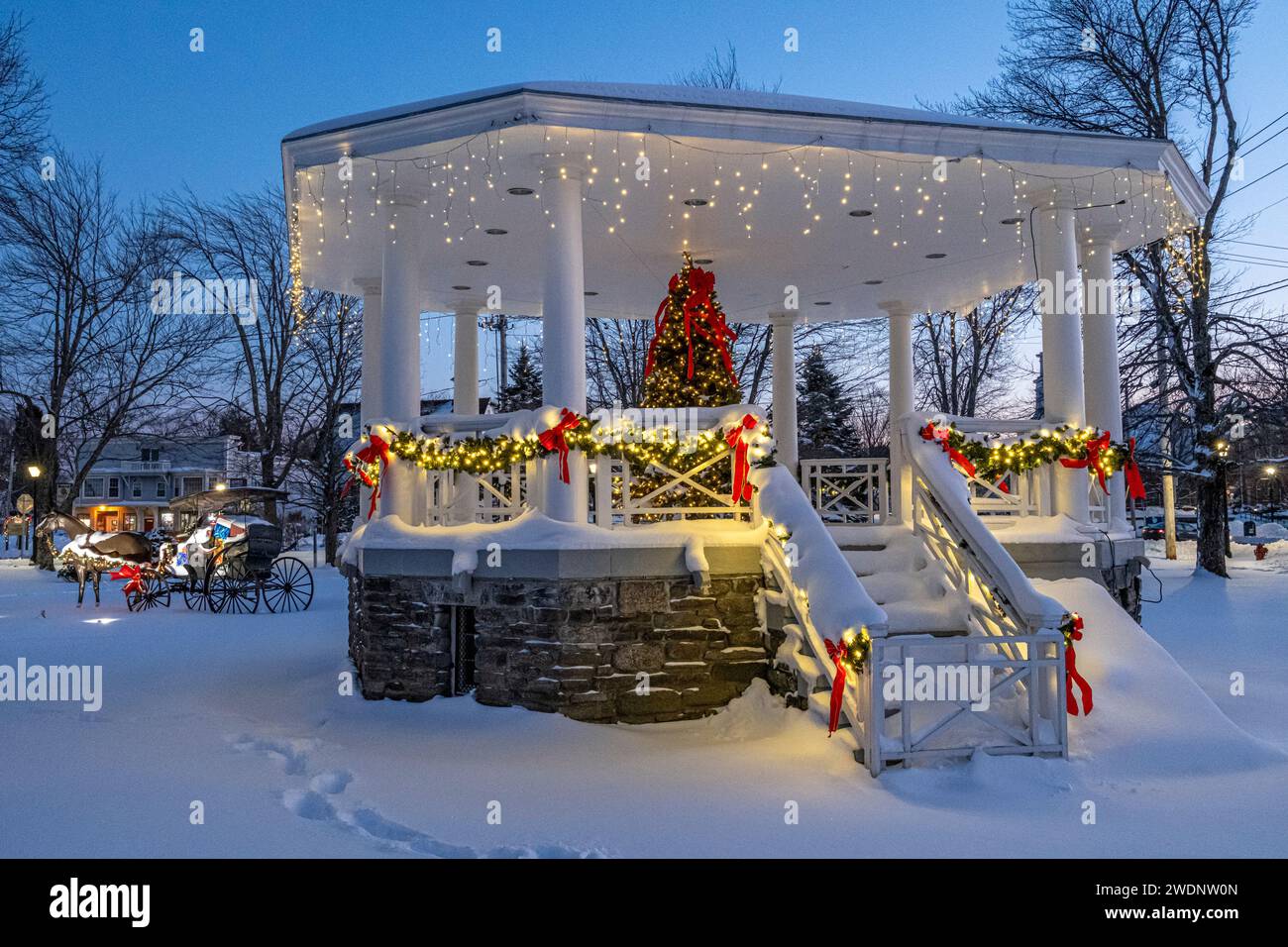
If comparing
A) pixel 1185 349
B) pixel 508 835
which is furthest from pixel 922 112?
pixel 1185 349

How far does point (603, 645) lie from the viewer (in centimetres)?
761

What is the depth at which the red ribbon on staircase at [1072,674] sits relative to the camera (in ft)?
20.0

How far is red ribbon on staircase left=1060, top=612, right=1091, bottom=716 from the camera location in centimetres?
610

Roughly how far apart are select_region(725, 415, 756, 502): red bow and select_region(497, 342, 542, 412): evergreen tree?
66.4ft

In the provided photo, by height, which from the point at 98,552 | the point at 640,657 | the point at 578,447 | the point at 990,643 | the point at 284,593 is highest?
the point at 578,447

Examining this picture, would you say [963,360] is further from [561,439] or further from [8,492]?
[8,492]

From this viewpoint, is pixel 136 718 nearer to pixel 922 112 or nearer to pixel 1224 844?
pixel 1224 844

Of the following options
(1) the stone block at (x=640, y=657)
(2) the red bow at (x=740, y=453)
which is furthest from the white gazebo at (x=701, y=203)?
(2) the red bow at (x=740, y=453)

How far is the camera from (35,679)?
9.02m

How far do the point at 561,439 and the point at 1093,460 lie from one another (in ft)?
16.1

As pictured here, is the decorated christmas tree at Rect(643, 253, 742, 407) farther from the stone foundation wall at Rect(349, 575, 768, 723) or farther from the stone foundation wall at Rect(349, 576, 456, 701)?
the stone foundation wall at Rect(349, 576, 456, 701)

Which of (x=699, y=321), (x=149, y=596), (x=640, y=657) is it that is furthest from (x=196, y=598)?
(x=640, y=657)

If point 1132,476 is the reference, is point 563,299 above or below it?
above

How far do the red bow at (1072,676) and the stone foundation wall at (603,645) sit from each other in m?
2.43
